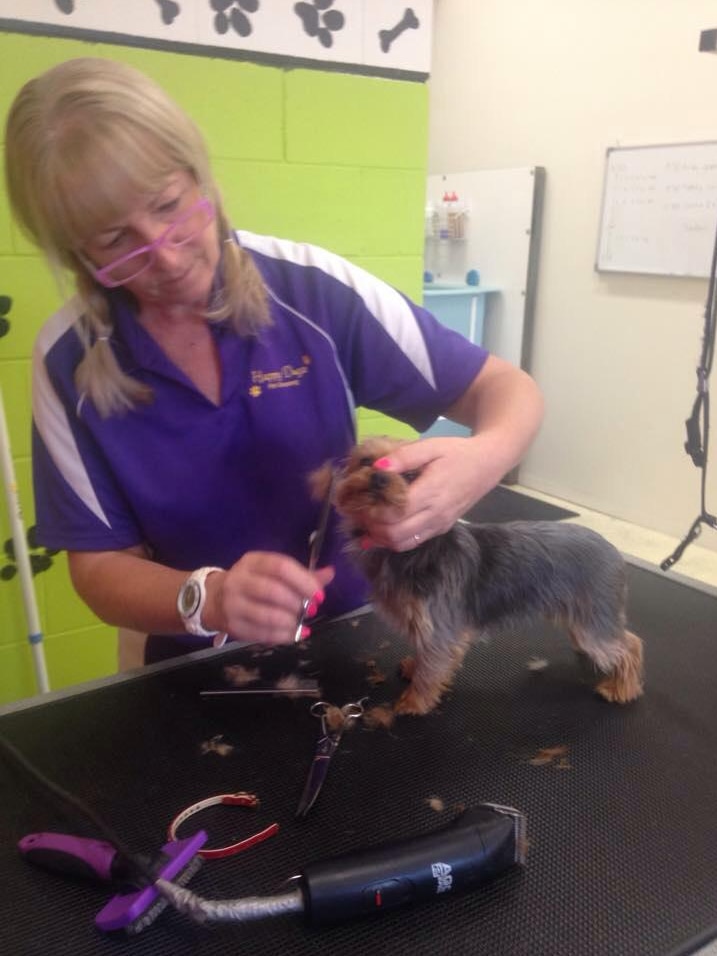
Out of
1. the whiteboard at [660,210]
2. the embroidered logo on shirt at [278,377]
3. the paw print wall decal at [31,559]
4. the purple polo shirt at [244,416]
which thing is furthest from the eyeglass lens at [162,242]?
the whiteboard at [660,210]

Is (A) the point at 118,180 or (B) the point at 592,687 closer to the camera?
(A) the point at 118,180

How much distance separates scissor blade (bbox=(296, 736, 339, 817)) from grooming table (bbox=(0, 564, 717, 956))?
0.01 m

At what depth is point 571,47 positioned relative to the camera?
3.37 m

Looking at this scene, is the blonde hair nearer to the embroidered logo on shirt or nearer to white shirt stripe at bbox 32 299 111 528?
white shirt stripe at bbox 32 299 111 528

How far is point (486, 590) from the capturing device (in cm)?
104

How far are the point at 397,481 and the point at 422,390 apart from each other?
331 mm

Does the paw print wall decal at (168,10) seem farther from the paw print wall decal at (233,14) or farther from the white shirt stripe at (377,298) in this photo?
the white shirt stripe at (377,298)

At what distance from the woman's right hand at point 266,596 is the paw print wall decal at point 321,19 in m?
1.44

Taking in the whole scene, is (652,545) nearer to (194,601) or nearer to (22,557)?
(22,557)

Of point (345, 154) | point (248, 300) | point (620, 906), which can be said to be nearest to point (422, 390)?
point (248, 300)

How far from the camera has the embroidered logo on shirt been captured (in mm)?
1129

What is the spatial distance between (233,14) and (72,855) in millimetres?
1647

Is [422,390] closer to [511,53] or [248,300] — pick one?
[248,300]

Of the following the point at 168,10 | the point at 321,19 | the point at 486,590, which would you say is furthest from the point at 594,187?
the point at 486,590
